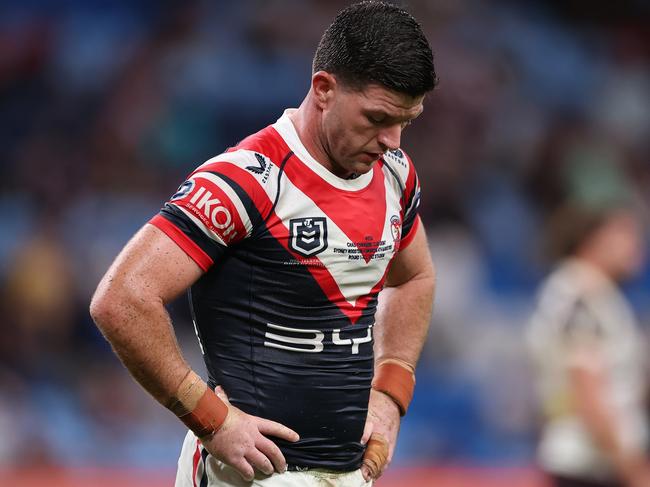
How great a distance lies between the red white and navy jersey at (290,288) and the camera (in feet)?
9.35

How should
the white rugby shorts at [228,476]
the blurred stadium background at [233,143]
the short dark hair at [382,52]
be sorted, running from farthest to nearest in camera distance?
the blurred stadium background at [233,143], the white rugby shorts at [228,476], the short dark hair at [382,52]

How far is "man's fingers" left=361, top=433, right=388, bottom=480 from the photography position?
10.4 ft

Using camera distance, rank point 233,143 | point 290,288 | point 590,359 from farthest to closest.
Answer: point 233,143 < point 590,359 < point 290,288

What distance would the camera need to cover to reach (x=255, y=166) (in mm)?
2855

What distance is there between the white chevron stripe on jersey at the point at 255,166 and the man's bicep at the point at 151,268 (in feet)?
0.74

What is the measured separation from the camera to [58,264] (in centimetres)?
823

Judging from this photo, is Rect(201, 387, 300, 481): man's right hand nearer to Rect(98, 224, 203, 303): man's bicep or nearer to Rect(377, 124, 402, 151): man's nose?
Rect(98, 224, 203, 303): man's bicep

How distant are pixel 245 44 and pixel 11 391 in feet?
11.6

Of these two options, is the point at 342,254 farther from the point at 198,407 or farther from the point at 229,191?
the point at 198,407

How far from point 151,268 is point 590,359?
2694 millimetres

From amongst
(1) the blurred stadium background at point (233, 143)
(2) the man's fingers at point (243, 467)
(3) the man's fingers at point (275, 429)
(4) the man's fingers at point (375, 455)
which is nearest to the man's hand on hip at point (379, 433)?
(4) the man's fingers at point (375, 455)

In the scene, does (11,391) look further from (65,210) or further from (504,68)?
(504,68)

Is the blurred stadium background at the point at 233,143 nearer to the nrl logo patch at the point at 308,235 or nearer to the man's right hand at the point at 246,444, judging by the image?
the man's right hand at the point at 246,444

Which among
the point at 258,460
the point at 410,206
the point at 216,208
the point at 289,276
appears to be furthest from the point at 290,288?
the point at 410,206
